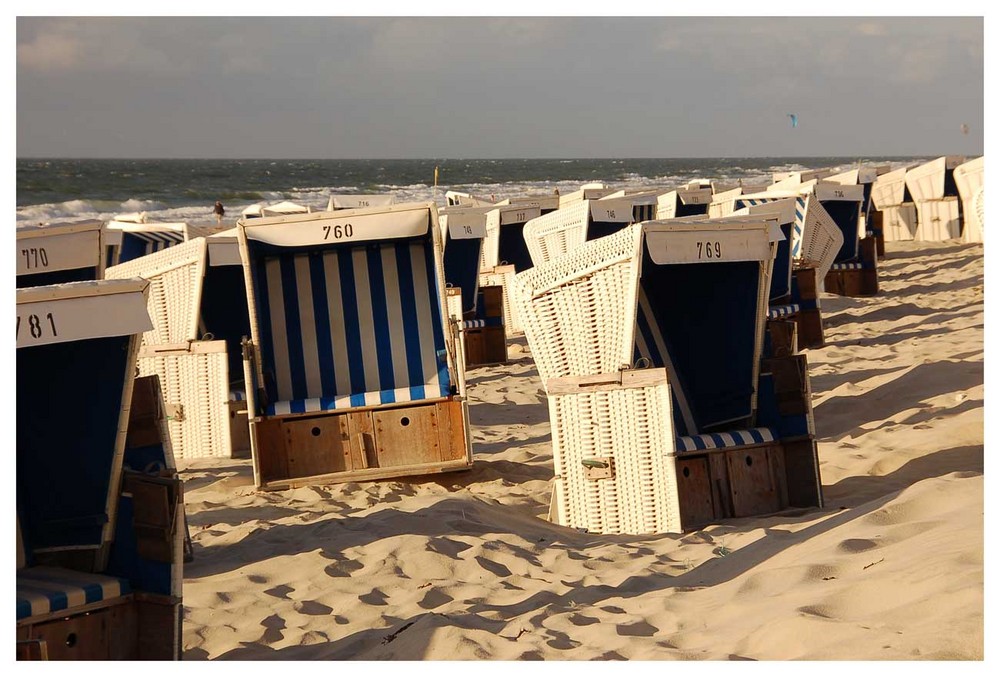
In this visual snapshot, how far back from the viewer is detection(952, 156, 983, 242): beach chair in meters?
18.7

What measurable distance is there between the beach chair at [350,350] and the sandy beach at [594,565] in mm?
192

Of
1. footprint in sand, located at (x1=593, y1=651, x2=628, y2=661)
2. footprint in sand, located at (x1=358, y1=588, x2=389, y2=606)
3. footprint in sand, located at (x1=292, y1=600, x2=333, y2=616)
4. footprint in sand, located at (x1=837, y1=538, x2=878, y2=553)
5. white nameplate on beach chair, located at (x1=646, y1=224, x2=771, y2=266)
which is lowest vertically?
footprint in sand, located at (x1=358, y1=588, x2=389, y2=606)

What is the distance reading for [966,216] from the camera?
66.2 feet

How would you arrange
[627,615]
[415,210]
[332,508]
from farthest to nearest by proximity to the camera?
[415,210]
[332,508]
[627,615]

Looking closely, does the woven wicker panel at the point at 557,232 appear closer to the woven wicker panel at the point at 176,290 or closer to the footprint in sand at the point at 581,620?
the woven wicker panel at the point at 176,290

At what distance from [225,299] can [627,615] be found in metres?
5.52

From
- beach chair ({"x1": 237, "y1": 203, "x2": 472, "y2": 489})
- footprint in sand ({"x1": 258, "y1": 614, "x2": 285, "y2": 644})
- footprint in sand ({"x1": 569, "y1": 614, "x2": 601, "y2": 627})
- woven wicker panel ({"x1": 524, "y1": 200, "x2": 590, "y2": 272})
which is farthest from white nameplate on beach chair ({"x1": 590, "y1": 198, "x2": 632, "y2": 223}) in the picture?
footprint in sand ({"x1": 569, "y1": 614, "x2": 601, "y2": 627})

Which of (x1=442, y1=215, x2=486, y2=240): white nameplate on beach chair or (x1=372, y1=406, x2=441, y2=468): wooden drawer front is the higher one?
(x1=442, y1=215, x2=486, y2=240): white nameplate on beach chair

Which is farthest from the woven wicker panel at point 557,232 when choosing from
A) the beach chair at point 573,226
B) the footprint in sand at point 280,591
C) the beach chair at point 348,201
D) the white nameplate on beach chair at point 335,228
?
the footprint in sand at point 280,591

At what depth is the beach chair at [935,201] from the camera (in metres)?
20.7

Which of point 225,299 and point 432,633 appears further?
point 225,299

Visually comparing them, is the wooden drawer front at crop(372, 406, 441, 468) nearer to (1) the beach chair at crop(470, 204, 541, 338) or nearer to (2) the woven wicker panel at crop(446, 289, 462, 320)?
(2) the woven wicker panel at crop(446, 289, 462, 320)
